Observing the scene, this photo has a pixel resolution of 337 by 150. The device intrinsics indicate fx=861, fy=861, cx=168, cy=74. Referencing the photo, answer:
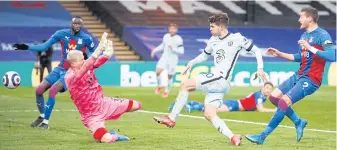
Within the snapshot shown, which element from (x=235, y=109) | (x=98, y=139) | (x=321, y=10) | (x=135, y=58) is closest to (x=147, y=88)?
(x=135, y=58)

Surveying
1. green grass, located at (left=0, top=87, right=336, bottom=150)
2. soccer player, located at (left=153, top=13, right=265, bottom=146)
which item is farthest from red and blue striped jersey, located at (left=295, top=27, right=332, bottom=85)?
green grass, located at (left=0, top=87, right=336, bottom=150)

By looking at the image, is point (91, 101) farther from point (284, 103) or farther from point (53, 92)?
point (284, 103)

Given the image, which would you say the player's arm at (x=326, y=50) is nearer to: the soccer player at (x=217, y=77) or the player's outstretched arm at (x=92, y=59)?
the soccer player at (x=217, y=77)

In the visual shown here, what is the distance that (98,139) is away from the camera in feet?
46.5

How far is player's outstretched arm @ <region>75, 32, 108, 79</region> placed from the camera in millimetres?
13395

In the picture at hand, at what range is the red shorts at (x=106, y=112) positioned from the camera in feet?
46.9

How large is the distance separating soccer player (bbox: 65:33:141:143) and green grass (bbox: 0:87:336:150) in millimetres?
262

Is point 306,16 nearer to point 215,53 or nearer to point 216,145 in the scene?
point 215,53

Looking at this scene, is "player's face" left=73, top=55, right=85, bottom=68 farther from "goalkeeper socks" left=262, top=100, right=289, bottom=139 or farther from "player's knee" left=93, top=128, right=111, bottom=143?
"goalkeeper socks" left=262, top=100, right=289, bottom=139

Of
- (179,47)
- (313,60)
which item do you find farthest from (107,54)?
(179,47)

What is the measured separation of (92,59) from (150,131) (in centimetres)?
326

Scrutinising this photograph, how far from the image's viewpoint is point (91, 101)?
14.4m

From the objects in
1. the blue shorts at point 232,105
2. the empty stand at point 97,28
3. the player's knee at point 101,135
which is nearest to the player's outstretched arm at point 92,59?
the player's knee at point 101,135

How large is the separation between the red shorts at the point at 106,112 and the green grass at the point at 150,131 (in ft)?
1.03
